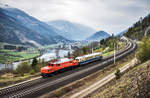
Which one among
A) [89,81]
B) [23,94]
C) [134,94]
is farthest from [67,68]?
[134,94]

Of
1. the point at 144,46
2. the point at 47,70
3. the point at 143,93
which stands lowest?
the point at 47,70

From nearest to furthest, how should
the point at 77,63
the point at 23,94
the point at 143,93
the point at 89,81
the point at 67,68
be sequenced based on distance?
the point at 143,93 → the point at 23,94 → the point at 89,81 → the point at 67,68 → the point at 77,63

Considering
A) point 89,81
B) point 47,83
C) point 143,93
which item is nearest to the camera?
point 143,93

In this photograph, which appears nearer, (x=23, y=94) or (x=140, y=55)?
(x=23, y=94)

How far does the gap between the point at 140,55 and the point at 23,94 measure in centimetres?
3344

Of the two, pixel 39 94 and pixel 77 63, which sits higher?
pixel 77 63

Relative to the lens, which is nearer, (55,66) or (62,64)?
(55,66)

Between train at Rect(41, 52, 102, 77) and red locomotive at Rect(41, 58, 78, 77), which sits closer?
red locomotive at Rect(41, 58, 78, 77)

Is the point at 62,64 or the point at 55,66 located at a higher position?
the point at 62,64

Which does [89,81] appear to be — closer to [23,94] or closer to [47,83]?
[47,83]

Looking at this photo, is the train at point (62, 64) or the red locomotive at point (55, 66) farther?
the train at point (62, 64)

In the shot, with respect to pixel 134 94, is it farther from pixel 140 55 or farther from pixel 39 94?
pixel 140 55

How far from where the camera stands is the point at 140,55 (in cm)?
3744

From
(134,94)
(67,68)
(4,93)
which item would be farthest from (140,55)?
(4,93)
